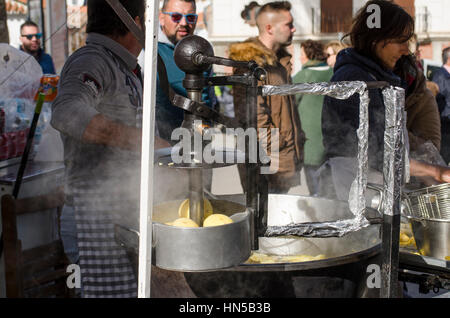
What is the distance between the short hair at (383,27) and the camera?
2.18 m

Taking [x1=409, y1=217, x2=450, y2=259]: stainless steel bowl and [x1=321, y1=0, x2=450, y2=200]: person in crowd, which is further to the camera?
[x1=321, y1=0, x2=450, y2=200]: person in crowd

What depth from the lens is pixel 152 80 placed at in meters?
1.02

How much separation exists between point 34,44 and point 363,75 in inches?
87.4

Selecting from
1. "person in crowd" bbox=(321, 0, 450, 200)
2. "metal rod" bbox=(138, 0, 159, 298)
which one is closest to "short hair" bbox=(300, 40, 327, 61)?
"person in crowd" bbox=(321, 0, 450, 200)

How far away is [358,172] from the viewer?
118cm

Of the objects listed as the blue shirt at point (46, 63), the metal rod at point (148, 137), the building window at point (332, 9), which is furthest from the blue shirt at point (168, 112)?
the building window at point (332, 9)

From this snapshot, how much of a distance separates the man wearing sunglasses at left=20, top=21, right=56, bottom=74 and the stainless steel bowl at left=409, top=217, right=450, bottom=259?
2438 millimetres

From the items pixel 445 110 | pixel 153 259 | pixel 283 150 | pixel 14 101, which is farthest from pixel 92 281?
pixel 445 110

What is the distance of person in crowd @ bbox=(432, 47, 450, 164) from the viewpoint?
366 cm

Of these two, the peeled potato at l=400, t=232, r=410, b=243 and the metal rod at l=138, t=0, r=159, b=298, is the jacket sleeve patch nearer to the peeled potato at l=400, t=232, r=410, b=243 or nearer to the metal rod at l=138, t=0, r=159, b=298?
the metal rod at l=138, t=0, r=159, b=298

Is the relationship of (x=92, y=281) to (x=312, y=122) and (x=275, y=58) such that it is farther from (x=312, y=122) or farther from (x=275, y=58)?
(x=312, y=122)

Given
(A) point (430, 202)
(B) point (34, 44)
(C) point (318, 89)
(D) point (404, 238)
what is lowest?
(D) point (404, 238)

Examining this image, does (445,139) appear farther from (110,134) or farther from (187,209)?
(187,209)

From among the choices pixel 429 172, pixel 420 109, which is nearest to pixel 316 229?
pixel 429 172
